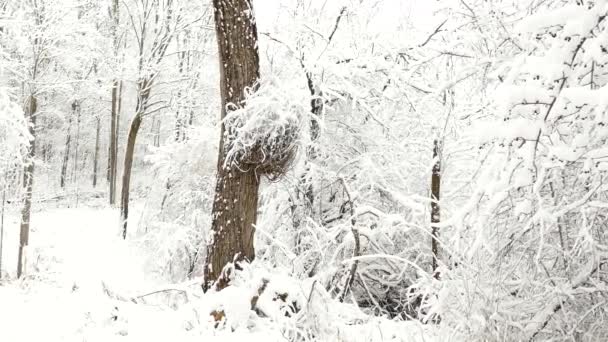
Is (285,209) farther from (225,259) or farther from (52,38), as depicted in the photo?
(52,38)

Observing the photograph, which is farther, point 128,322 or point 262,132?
point 262,132

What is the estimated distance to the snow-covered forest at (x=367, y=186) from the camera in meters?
2.41

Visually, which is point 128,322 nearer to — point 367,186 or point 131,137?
point 367,186

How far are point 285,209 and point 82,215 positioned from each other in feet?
47.8

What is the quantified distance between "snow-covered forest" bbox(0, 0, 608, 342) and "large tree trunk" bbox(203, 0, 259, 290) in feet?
0.06

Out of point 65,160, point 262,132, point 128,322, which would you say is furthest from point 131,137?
point 65,160

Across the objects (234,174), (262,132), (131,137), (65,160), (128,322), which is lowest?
(65,160)

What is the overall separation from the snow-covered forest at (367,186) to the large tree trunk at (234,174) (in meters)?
0.02

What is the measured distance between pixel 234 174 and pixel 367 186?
2.40 m

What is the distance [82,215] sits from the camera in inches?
746

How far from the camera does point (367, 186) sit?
22.0ft

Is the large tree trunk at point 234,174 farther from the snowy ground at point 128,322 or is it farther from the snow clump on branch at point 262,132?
the snowy ground at point 128,322

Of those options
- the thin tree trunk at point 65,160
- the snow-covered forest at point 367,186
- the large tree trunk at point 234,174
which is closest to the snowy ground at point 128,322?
the snow-covered forest at point 367,186

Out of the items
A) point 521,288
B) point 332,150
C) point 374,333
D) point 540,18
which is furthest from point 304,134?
point 540,18
